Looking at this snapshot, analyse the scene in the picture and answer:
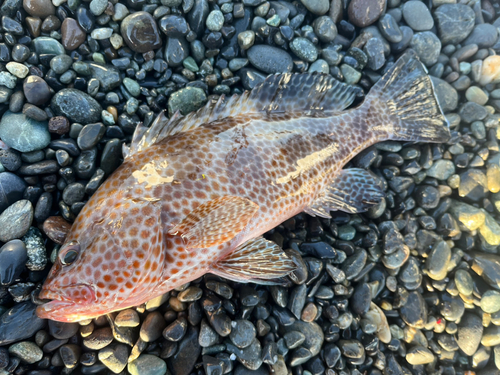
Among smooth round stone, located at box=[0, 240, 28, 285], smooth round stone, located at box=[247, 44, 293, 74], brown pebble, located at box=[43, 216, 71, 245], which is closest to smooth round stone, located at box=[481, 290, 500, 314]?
smooth round stone, located at box=[247, 44, 293, 74]

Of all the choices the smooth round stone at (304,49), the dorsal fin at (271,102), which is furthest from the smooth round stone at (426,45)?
the smooth round stone at (304,49)

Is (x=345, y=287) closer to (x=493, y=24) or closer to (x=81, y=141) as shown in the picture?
(x=81, y=141)

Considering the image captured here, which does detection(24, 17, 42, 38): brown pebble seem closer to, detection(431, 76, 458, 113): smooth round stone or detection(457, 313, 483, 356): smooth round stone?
detection(431, 76, 458, 113): smooth round stone

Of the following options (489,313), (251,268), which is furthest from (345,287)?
(489,313)

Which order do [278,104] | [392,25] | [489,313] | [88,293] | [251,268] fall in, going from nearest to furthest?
[88,293] → [251,268] → [278,104] → [489,313] → [392,25]

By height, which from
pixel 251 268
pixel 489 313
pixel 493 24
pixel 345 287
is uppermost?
pixel 493 24

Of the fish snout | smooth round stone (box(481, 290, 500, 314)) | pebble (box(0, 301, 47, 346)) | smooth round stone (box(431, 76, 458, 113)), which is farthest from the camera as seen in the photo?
smooth round stone (box(431, 76, 458, 113))

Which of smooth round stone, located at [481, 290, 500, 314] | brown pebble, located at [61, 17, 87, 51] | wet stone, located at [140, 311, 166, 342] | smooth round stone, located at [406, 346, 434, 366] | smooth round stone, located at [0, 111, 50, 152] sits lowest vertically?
smooth round stone, located at [406, 346, 434, 366]
